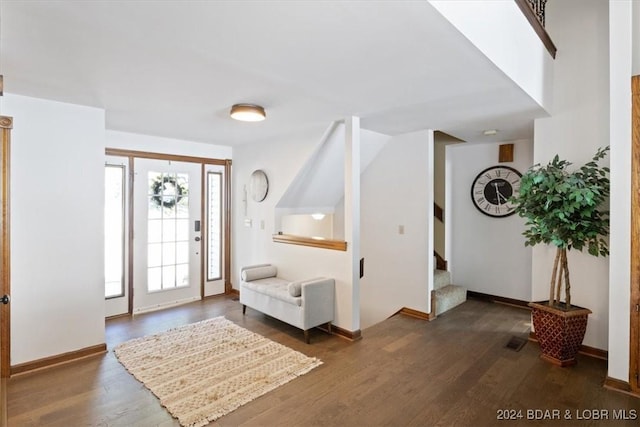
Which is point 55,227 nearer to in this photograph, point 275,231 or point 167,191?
point 167,191

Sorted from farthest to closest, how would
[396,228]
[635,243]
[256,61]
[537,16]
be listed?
[396,228] → [537,16] → [635,243] → [256,61]

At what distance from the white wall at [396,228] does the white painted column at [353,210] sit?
1052 mm

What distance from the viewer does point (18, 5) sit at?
156 cm

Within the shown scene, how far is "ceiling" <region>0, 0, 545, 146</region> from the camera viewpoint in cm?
162

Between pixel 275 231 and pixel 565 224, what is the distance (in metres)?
3.30

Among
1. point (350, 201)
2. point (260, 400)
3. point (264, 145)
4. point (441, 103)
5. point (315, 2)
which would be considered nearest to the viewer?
point (315, 2)

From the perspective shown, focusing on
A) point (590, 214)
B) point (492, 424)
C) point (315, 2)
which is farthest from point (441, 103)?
point (492, 424)

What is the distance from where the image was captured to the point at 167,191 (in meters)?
4.77

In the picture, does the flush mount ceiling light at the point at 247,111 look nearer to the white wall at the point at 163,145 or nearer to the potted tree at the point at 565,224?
the white wall at the point at 163,145

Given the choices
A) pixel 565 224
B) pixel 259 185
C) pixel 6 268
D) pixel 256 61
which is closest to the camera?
pixel 256 61

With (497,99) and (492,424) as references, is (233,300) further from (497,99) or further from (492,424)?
(497,99)

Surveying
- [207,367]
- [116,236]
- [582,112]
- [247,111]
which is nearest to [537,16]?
[582,112]

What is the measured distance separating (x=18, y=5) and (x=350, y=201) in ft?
9.15

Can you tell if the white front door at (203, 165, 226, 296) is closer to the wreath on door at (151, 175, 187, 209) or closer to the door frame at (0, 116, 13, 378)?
the wreath on door at (151, 175, 187, 209)
